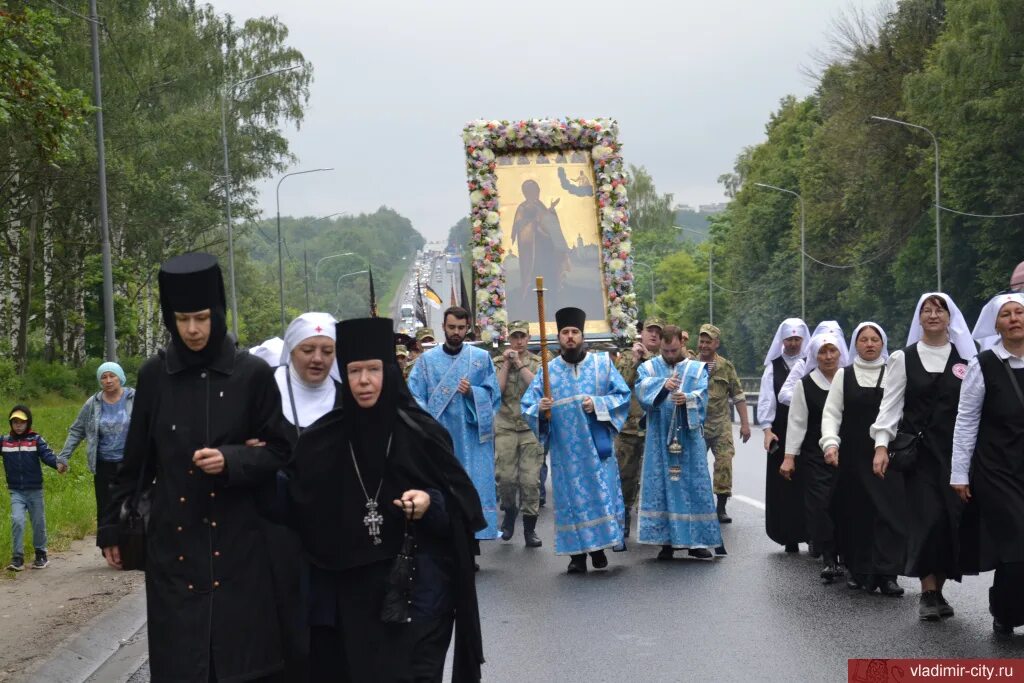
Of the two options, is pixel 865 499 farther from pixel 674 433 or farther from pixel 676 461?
pixel 674 433

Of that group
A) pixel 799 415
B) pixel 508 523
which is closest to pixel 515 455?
pixel 508 523

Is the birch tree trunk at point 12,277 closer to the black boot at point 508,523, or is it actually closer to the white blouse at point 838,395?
the black boot at point 508,523

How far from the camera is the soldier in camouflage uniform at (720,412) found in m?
15.7

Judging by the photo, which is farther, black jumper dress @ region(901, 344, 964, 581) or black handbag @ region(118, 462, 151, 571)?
black jumper dress @ region(901, 344, 964, 581)

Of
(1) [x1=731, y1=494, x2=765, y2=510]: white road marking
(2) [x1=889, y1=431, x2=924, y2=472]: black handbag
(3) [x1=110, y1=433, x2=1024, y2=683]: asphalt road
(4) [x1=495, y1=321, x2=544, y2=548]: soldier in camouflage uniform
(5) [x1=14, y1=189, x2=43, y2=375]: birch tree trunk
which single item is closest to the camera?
(3) [x1=110, y1=433, x2=1024, y2=683]: asphalt road

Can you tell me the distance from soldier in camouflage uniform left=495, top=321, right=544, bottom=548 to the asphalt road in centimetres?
105

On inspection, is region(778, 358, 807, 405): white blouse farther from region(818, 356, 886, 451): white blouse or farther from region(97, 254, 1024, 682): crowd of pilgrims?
region(97, 254, 1024, 682): crowd of pilgrims

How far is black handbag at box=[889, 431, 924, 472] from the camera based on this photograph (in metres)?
9.43

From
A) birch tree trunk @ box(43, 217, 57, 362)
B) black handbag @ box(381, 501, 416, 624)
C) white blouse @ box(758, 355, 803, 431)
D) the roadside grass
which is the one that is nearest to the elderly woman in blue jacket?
the roadside grass

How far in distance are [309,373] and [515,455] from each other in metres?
8.18

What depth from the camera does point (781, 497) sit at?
12852mm

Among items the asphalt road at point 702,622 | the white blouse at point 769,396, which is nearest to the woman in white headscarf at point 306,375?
the asphalt road at point 702,622

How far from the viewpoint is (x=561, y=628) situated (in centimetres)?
966

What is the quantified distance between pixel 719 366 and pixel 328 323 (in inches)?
398
